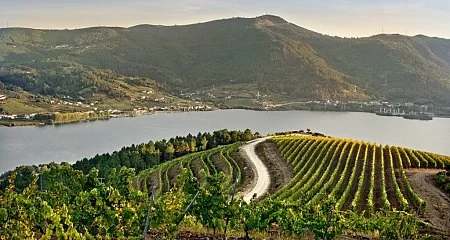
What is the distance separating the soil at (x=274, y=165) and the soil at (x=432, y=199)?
971cm

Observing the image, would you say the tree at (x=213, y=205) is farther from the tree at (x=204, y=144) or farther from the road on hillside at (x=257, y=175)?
the tree at (x=204, y=144)

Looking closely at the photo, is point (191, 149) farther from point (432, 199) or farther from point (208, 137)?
point (432, 199)

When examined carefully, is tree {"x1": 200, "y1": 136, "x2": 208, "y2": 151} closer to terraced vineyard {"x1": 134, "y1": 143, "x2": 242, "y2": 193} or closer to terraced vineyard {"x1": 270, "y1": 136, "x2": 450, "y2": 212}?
terraced vineyard {"x1": 134, "y1": 143, "x2": 242, "y2": 193}

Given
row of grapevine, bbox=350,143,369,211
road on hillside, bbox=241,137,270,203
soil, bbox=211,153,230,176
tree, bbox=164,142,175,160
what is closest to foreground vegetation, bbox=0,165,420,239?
row of grapevine, bbox=350,143,369,211

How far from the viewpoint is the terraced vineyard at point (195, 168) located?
152ft

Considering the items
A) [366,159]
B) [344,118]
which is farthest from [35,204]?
[344,118]

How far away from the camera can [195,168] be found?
50.8 metres

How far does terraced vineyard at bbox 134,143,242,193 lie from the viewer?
4622 centimetres

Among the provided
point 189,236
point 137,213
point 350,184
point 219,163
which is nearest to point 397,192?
point 350,184

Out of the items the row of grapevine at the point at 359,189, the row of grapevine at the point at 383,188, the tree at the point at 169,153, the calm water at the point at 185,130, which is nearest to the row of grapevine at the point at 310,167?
the row of grapevine at the point at 359,189

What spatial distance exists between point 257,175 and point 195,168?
28.8ft

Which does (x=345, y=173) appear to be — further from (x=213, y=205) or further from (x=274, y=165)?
(x=213, y=205)

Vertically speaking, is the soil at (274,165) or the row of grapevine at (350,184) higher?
the row of grapevine at (350,184)

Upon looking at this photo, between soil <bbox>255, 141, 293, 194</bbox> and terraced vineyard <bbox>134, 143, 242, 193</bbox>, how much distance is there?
288cm
